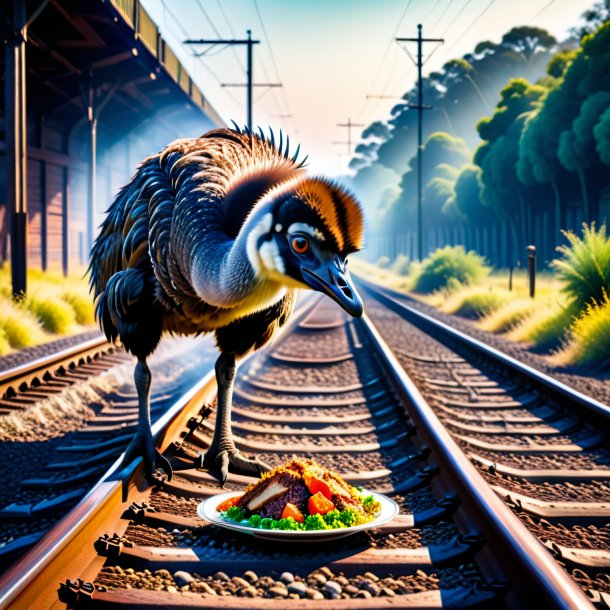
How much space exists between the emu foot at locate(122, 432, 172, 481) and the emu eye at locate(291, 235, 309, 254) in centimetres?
158

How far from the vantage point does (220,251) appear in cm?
390

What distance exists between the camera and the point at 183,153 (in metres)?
4.86

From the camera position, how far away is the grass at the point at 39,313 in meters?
11.9

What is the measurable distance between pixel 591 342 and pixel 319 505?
7.84m

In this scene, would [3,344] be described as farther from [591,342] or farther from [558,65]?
[558,65]

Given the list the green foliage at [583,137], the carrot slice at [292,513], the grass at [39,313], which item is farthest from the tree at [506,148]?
the carrot slice at [292,513]

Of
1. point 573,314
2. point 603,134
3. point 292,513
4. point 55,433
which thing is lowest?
point 55,433

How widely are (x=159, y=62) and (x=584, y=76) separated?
1111 centimetres

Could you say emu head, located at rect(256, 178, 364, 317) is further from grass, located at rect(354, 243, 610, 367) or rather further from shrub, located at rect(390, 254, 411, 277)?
shrub, located at rect(390, 254, 411, 277)

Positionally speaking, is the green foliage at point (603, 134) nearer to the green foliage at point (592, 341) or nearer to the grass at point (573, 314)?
the grass at point (573, 314)

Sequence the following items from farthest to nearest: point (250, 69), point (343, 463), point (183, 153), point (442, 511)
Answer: point (250, 69)
point (343, 463)
point (183, 153)
point (442, 511)

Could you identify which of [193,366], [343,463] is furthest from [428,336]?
[343,463]

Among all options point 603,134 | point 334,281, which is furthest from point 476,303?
point 334,281

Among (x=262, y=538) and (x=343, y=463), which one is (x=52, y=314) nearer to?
(x=343, y=463)
